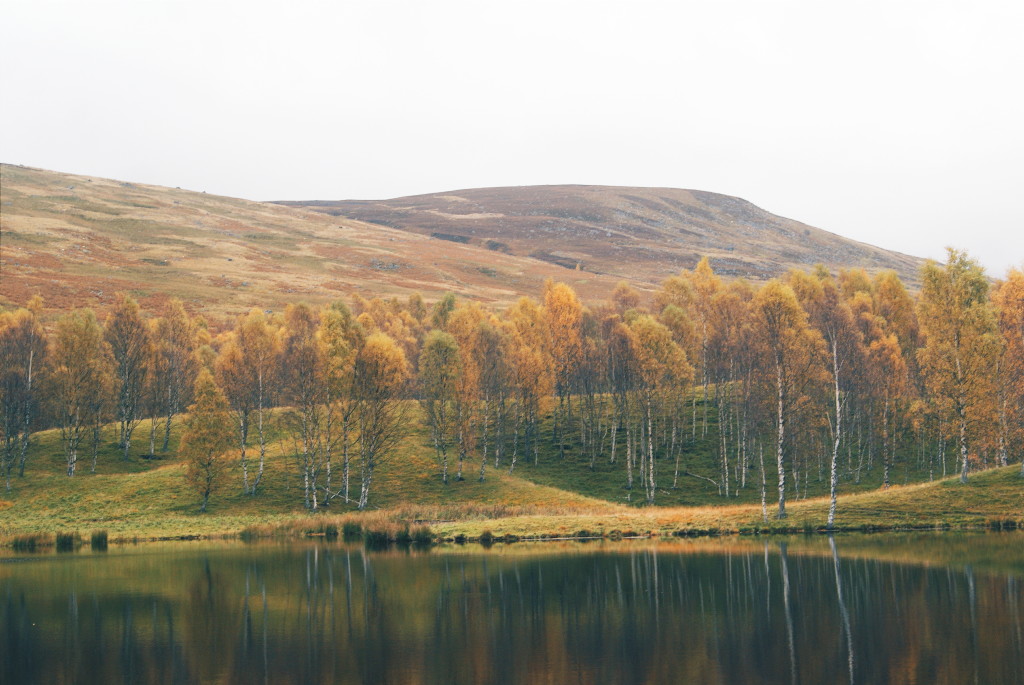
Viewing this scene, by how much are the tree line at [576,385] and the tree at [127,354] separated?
27cm

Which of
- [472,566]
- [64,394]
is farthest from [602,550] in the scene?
[64,394]

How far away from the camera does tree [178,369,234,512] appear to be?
74000 mm

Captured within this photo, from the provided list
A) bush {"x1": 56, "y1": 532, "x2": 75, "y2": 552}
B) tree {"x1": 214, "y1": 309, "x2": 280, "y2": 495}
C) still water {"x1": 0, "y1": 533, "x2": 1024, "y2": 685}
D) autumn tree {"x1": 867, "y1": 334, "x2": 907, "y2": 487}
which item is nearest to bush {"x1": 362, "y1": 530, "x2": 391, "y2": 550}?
still water {"x1": 0, "y1": 533, "x2": 1024, "y2": 685}

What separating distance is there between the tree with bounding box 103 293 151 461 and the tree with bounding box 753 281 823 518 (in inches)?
2714

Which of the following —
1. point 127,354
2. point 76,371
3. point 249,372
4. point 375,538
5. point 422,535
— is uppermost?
point 127,354

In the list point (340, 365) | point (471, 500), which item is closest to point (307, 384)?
point (340, 365)

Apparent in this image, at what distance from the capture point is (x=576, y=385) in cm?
10906

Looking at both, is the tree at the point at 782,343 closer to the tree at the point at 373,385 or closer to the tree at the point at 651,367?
the tree at the point at 651,367

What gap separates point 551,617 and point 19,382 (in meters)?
72.8

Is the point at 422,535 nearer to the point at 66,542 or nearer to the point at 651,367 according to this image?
the point at 66,542

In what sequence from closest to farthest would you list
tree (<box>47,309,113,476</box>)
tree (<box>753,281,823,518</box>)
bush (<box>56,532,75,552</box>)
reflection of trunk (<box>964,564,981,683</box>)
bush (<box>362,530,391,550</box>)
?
reflection of trunk (<box>964,564,981,683</box>), tree (<box>753,281,823,518</box>), bush (<box>362,530,391,550</box>), bush (<box>56,532,75,552</box>), tree (<box>47,309,113,476</box>)

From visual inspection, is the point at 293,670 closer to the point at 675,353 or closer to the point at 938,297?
the point at 938,297

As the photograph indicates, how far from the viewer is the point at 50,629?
103ft

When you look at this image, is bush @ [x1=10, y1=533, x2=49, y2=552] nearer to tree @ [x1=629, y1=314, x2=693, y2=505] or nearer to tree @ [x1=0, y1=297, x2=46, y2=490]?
tree @ [x1=0, y1=297, x2=46, y2=490]
